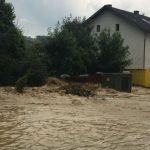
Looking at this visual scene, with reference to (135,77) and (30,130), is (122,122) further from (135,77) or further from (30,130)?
(135,77)

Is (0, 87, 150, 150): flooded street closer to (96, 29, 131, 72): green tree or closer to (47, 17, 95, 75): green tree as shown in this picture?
(47, 17, 95, 75): green tree

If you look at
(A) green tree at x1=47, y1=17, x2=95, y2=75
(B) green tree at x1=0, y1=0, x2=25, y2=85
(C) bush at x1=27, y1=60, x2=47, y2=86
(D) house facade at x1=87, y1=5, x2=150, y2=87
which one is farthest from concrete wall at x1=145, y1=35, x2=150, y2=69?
(C) bush at x1=27, y1=60, x2=47, y2=86

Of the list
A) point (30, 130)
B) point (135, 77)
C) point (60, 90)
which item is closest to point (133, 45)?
point (135, 77)

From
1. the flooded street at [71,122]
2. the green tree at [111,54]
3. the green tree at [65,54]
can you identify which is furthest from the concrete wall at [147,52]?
the flooded street at [71,122]

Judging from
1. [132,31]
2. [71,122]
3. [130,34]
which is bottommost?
[71,122]

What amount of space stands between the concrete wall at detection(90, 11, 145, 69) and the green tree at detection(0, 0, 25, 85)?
1508 cm

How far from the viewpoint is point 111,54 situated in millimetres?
41688

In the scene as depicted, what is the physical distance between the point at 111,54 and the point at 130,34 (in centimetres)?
624

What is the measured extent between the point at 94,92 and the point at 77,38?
1356 centimetres

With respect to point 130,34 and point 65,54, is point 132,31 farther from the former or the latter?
point 65,54

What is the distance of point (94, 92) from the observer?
28797 millimetres

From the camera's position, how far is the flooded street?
12.9 m

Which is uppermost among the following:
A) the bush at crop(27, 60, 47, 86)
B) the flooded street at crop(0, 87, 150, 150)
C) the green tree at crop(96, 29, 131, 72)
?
the green tree at crop(96, 29, 131, 72)

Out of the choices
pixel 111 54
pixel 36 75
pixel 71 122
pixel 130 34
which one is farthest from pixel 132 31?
pixel 71 122
